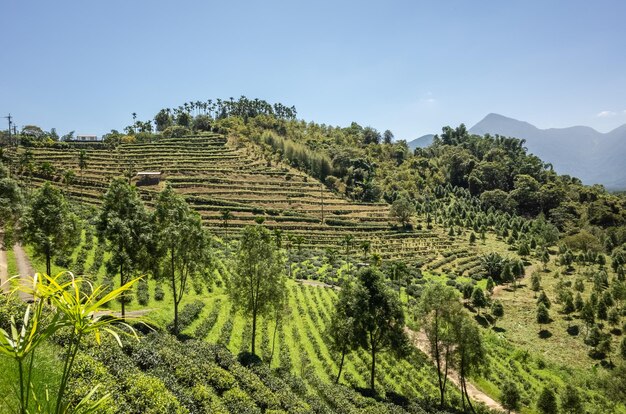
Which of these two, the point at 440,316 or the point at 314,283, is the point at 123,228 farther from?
the point at 314,283

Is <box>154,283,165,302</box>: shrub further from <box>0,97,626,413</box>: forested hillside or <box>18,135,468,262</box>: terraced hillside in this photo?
<box>18,135,468,262</box>: terraced hillside

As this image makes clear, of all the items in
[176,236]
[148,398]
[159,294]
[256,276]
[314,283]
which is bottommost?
[314,283]

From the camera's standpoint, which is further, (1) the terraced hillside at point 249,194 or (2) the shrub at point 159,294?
(1) the terraced hillside at point 249,194

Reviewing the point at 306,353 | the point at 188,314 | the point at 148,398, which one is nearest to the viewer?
the point at 148,398

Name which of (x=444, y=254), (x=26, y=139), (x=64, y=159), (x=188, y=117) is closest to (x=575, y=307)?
(x=444, y=254)

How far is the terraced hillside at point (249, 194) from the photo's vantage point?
94.3m

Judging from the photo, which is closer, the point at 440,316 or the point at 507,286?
the point at 440,316

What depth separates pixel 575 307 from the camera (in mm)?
63062

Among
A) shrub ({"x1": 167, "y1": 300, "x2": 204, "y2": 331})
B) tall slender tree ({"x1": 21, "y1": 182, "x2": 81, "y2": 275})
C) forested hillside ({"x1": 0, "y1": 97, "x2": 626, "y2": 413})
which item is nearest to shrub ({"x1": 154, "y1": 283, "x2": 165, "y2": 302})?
forested hillside ({"x1": 0, "y1": 97, "x2": 626, "y2": 413})

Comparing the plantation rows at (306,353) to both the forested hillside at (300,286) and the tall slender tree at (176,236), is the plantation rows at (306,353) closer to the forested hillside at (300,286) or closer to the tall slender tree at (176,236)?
the forested hillside at (300,286)

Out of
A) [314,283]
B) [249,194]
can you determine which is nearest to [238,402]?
[314,283]

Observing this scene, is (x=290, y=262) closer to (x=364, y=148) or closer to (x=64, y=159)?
(x=64, y=159)

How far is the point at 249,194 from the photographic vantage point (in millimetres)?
111125

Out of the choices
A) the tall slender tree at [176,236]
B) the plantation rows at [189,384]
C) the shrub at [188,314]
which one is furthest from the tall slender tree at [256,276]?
the shrub at [188,314]
